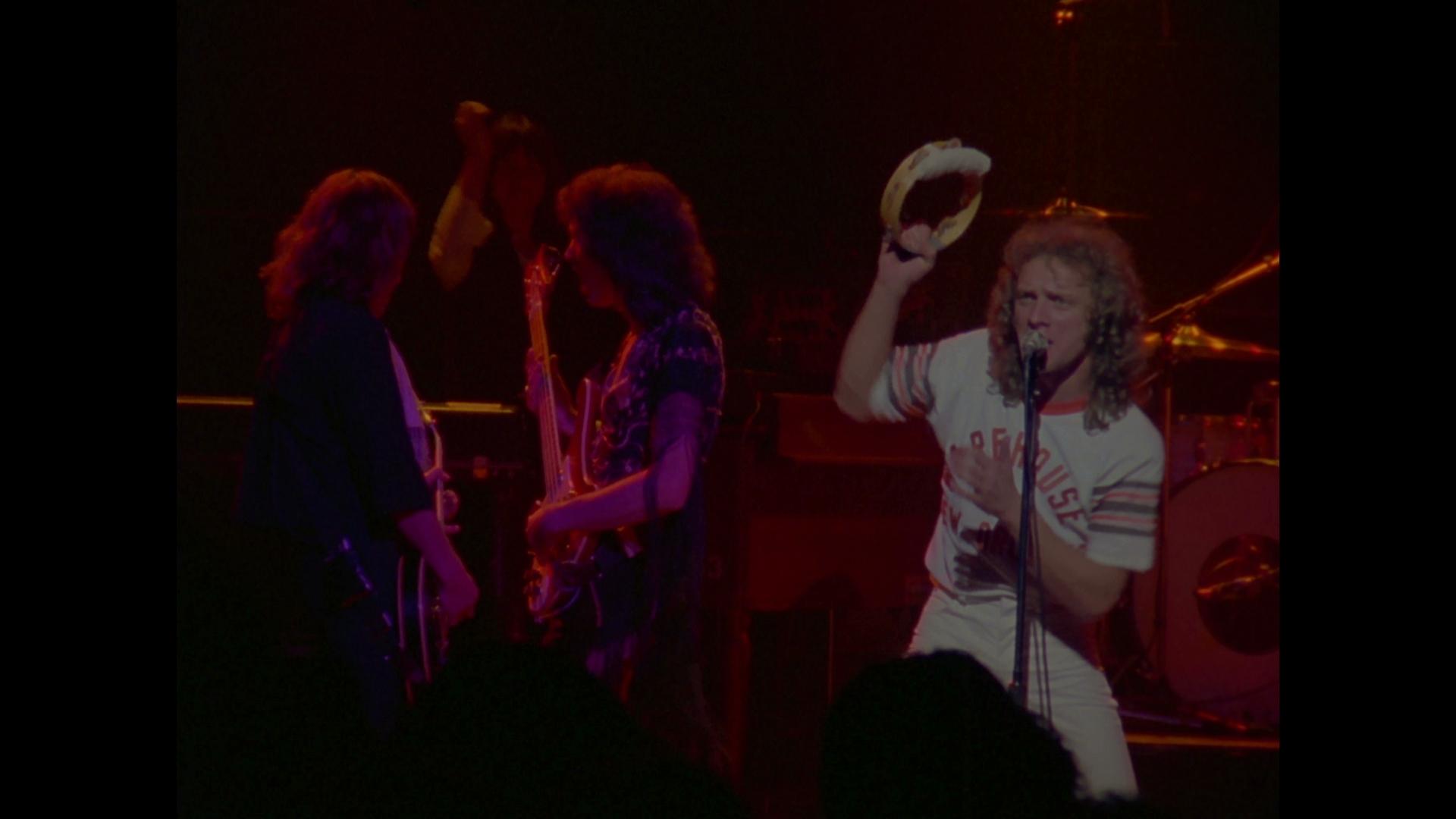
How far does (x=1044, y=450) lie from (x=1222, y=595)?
A: 165cm

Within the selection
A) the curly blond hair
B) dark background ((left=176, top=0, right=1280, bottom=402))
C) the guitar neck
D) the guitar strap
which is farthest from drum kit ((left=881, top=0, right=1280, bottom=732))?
the guitar strap

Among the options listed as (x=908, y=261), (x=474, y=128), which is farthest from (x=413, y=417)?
(x=908, y=261)

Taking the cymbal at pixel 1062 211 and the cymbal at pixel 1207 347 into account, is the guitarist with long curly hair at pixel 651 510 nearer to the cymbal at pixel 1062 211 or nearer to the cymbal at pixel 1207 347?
the cymbal at pixel 1062 211

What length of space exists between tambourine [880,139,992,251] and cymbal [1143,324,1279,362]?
32.3 inches

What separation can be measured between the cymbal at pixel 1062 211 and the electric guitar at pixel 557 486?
1.43m

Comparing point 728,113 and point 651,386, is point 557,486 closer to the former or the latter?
point 651,386

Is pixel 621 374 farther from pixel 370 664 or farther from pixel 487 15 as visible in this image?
pixel 487 15

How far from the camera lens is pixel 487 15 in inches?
160

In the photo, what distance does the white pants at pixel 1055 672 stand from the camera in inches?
117

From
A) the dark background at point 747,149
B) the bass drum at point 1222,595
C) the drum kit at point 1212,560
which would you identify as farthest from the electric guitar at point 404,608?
the bass drum at point 1222,595

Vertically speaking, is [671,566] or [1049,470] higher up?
[1049,470]

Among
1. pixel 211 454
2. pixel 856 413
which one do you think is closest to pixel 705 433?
pixel 856 413

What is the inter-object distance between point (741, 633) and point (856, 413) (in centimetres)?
70

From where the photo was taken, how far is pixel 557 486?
134 inches
